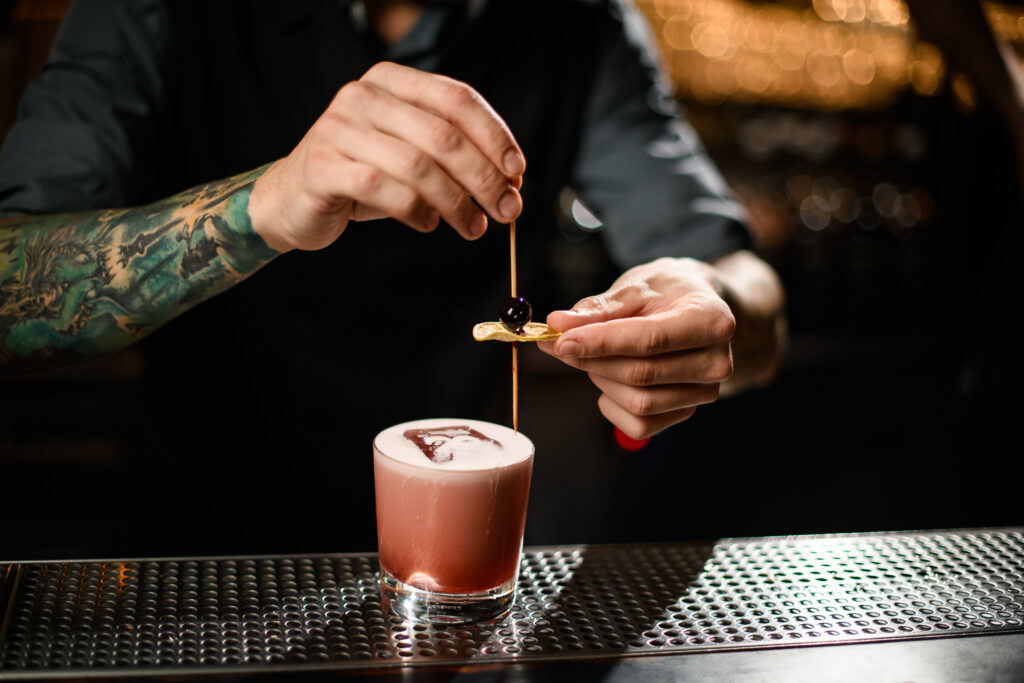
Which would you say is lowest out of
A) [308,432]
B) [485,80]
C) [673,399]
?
[308,432]

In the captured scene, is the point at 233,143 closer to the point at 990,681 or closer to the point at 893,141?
the point at 990,681

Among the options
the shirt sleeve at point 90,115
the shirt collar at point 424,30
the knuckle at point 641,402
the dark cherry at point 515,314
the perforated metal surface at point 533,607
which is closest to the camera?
the perforated metal surface at point 533,607

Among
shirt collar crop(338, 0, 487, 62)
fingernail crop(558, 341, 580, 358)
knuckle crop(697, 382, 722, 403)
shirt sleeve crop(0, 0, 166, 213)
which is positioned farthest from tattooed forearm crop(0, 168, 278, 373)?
shirt collar crop(338, 0, 487, 62)

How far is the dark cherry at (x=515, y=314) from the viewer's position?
107 cm

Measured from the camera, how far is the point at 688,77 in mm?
4016

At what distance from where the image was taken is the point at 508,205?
1046mm

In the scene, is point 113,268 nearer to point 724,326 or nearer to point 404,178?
point 404,178

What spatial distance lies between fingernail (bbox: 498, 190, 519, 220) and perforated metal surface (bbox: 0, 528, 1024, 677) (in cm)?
51

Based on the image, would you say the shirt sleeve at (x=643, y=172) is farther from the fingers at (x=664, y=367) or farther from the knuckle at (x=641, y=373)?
the knuckle at (x=641, y=373)

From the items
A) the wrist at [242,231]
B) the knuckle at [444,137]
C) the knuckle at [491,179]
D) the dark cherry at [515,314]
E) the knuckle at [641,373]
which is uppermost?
the knuckle at [444,137]

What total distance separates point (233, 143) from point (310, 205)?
0.93 metres

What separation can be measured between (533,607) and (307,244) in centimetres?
58

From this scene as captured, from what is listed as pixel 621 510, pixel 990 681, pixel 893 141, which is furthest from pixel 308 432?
pixel 893 141

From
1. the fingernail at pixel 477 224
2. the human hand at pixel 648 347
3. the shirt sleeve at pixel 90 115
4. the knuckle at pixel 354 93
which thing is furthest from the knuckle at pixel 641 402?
the shirt sleeve at pixel 90 115
